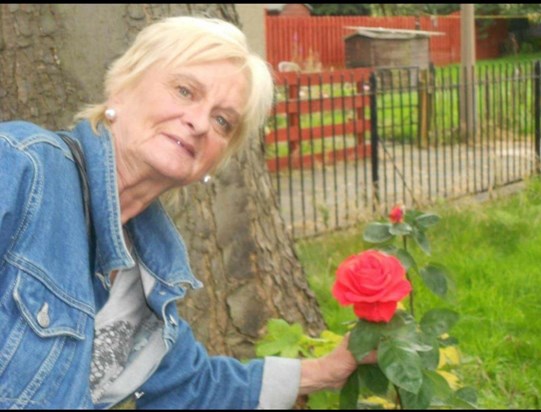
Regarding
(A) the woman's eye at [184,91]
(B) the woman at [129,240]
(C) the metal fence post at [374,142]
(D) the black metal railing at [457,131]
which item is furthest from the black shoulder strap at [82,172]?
(C) the metal fence post at [374,142]

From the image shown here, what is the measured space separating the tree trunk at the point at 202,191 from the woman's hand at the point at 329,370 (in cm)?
71

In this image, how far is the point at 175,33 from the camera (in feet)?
6.09

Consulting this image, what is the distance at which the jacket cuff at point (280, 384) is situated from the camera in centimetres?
212

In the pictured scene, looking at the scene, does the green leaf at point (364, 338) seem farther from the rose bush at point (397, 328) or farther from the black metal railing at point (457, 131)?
the black metal railing at point (457, 131)

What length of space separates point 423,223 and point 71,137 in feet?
2.21

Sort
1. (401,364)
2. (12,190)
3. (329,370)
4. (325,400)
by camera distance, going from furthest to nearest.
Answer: (325,400), (329,370), (401,364), (12,190)

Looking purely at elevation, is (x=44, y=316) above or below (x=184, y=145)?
below

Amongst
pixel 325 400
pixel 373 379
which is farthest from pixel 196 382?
pixel 373 379

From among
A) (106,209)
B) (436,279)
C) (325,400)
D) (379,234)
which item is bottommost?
(325,400)

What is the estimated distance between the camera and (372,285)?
1616mm

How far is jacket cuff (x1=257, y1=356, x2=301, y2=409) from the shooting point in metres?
2.12

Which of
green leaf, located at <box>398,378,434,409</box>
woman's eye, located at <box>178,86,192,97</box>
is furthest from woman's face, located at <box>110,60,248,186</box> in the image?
green leaf, located at <box>398,378,434,409</box>

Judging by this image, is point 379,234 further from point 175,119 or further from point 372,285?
point 175,119

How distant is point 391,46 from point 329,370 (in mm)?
670
